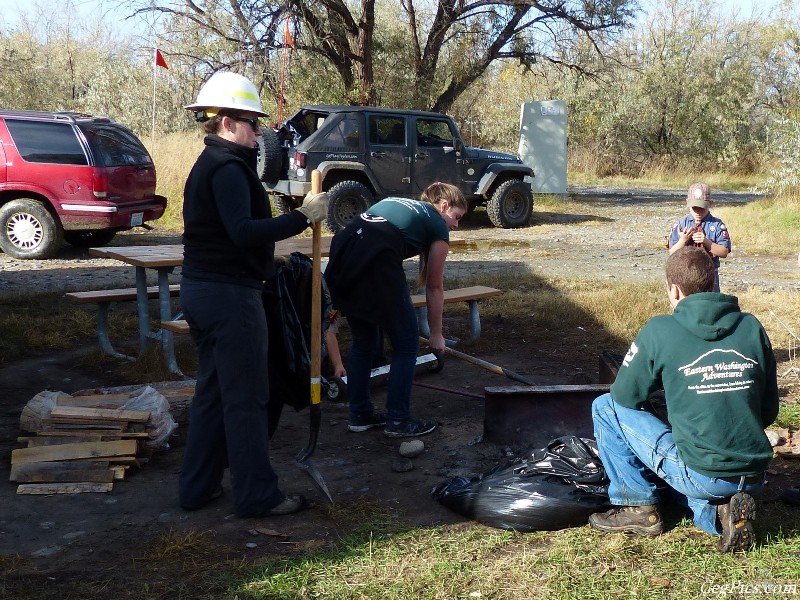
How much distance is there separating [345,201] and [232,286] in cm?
1050

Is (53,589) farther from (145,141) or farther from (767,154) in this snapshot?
(767,154)

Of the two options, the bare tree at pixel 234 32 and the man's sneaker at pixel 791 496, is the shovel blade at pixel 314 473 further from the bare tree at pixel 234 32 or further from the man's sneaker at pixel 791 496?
the bare tree at pixel 234 32

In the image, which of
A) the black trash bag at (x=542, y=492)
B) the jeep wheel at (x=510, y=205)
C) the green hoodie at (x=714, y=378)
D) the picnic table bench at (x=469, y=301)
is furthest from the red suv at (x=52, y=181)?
the green hoodie at (x=714, y=378)

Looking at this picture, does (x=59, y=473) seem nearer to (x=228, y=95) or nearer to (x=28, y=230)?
(x=228, y=95)

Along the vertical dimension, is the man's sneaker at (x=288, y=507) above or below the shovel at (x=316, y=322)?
below

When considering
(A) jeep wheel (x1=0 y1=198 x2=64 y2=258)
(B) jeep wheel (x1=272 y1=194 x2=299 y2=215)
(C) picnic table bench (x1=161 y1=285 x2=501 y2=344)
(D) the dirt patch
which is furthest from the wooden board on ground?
(B) jeep wheel (x1=272 y1=194 x2=299 y2=215)

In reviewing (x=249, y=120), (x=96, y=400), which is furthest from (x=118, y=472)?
(x=249, y=120)

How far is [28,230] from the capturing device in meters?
11.3

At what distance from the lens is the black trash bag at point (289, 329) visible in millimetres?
4055

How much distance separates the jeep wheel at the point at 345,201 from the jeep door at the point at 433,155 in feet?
3.42

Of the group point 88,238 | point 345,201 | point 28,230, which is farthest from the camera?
point 345,201

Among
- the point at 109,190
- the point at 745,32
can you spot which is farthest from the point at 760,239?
the point at 745,32

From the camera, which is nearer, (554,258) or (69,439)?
(69,439)

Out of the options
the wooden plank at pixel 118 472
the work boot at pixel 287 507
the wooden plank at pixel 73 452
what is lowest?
the work boot at pixel 287 507
